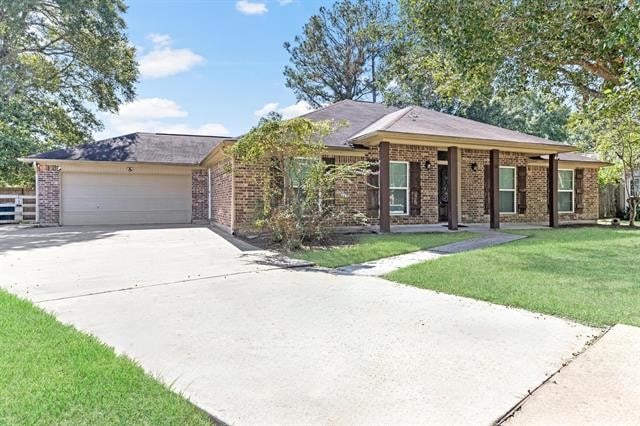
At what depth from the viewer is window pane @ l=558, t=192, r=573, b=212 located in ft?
55.8

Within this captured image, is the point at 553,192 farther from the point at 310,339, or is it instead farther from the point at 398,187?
the point at 310,339

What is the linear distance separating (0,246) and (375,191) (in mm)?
10215

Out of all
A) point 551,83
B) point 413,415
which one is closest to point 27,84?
point 551,83

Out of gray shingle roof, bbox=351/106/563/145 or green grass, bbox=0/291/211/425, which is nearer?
green grass, bbox=0/291/211/425

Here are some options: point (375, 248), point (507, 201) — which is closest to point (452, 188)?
point (507, 201)

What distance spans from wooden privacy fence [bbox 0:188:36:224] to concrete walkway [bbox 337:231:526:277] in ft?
55.7

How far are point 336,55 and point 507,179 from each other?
757 inches

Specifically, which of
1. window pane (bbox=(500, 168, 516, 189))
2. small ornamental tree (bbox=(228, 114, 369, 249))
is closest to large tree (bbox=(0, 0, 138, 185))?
small ornamental tree (bbox=(228, 114, 369, 249))

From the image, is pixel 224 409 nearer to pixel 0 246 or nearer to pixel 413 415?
pixel 413 415

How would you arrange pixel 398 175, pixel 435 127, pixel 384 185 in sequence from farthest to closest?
pixel 398 175 < pixel 435 127 < pixel 384 185

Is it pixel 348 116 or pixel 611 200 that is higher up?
pixel 348 116

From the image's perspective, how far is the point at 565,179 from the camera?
1705cm

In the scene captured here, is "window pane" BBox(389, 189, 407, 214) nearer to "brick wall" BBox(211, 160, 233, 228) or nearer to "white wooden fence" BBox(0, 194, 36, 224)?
"brick wall" BBox(211, 160, 233, 228)

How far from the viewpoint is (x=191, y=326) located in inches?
172
